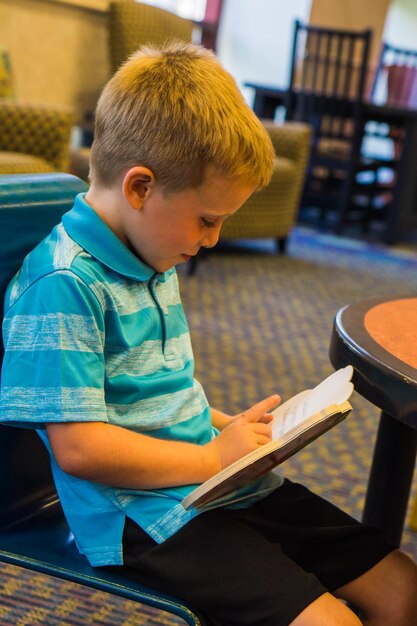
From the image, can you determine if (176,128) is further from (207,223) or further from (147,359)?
(147,359)

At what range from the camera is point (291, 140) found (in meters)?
4.64

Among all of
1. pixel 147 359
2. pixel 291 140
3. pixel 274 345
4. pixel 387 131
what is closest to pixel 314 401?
pixel 147 359

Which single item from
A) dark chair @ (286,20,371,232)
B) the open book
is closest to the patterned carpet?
dark chair @ (286,20,371,232)

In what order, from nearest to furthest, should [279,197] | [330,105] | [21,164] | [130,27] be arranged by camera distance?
[21,164]
[130,27]
[279,197]
[330,105]

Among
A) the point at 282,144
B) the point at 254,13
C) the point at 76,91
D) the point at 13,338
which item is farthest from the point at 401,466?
the point at 254,13

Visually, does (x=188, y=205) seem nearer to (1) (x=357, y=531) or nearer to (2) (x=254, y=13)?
(1) (x=357, y=531)

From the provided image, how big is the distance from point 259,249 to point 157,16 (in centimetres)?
137

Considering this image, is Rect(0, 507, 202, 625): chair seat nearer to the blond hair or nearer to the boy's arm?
the boy's arm

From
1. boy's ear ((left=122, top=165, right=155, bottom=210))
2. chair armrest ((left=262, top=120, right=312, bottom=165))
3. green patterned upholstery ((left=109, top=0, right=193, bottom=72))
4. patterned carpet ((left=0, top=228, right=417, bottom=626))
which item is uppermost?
green patterned upholstery ((left=109, top=0, right=193, bottom=72))

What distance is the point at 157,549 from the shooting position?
3.14 ft

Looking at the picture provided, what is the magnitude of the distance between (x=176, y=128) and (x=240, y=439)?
359 mm

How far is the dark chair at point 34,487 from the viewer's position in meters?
0.96

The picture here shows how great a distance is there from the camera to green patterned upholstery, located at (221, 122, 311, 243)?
4508 millimetres

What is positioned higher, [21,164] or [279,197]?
[21,164]
